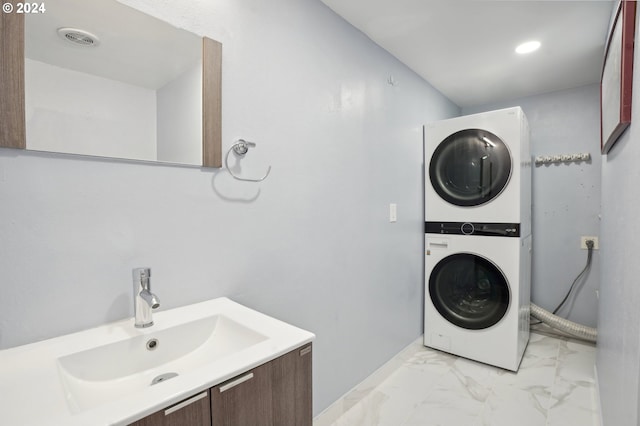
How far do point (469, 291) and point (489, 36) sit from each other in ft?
5.89

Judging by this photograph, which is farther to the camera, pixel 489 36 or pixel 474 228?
pixel 474 228

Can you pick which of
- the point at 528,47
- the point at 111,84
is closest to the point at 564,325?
the point at 528,47

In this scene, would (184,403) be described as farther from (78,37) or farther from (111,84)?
(78,37)

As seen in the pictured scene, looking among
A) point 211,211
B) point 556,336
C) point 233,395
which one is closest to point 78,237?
point 211,211

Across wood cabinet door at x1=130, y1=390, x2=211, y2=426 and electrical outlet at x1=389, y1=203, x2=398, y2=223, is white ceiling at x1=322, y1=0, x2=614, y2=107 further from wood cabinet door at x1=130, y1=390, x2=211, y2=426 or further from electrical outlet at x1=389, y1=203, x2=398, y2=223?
wood cabinet door at x1=130, y1=390, x2=211, y2=426

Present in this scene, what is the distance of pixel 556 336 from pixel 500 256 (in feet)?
4.16

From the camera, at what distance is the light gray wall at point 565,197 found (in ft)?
8.75

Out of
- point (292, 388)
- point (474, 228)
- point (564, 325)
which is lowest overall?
point (564, 325)

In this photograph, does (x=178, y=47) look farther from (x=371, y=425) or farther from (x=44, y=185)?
(x=371, y=425)

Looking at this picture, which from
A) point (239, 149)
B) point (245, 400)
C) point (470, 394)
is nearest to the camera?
point (245, 400)

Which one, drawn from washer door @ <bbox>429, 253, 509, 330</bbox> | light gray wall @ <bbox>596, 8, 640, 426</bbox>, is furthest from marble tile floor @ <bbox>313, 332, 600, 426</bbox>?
light gray wall @ <bbox>596, 8, 640, 426</bbox>

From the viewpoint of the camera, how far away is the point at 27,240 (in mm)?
818

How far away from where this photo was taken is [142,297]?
901 millimetres

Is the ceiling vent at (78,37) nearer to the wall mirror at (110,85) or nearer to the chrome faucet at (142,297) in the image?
the wall mirror at (110,85)
